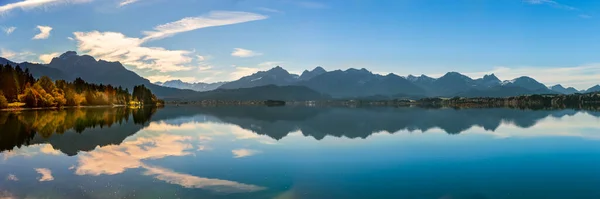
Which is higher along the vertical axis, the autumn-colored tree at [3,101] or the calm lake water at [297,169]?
the autumn-colored tree at [3,101]

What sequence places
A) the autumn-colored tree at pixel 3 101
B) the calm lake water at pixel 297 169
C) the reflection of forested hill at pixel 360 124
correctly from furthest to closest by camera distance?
1. the autumn-colored tree at pixel 3 101
2. the reflection of forested hill at pixel 360 124
3. the calm lake water at pixel 297 169

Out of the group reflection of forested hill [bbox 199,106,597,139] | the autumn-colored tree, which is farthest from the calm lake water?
the autumn-colored tree

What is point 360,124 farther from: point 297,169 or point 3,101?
point 3,101

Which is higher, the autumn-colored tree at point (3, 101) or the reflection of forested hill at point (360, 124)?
the autumn-colored tree at point (3, 101)

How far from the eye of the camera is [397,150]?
45.2 m

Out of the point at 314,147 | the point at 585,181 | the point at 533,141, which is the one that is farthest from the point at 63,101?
the point at 585,181

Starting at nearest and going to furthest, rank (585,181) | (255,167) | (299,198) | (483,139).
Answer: (299,198) < (585,181) < (255,167) < (483,139)

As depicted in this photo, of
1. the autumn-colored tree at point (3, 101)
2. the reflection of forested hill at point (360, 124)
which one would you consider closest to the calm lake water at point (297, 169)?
the reflection of forested hill at point (360, 124)

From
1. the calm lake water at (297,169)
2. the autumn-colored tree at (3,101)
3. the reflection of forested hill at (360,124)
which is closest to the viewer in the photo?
the calm lake water at (297,169)

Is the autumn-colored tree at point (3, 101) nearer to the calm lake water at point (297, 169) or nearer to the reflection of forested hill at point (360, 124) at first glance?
the reflection of forested hill at point (360, 124)

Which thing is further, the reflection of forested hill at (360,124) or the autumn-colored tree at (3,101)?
the autumn-colored tree at (3,101)

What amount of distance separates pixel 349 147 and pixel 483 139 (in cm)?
2241

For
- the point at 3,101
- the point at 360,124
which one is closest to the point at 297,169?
the point at 360,124

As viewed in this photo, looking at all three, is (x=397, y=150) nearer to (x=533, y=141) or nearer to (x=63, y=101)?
(x=533, y=141)
